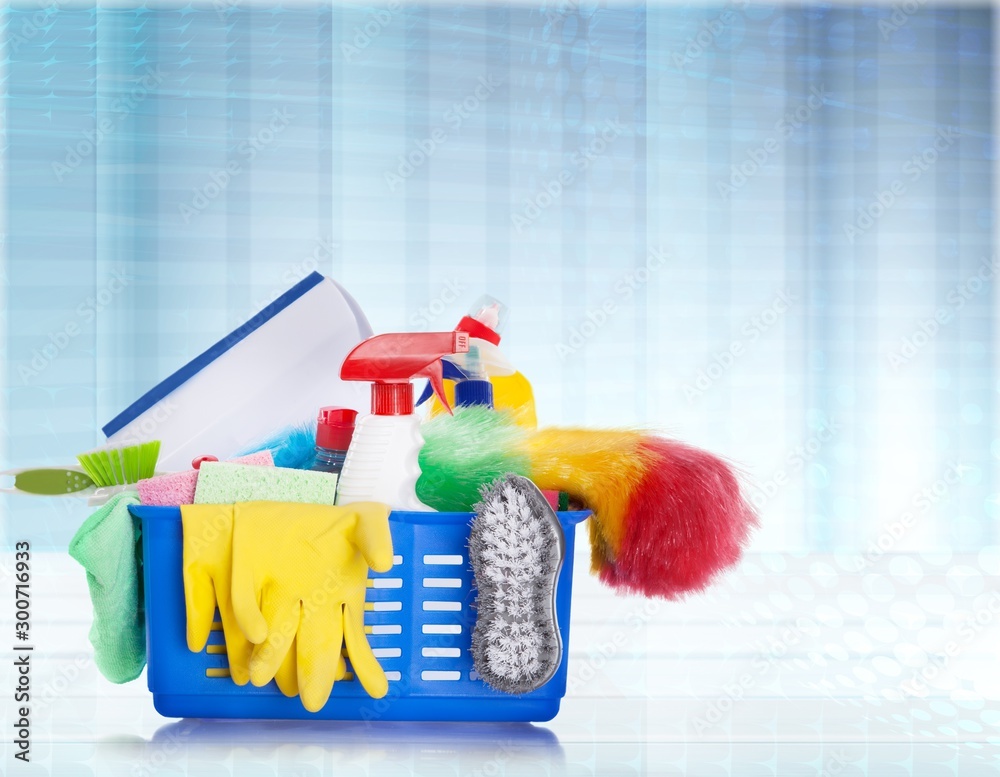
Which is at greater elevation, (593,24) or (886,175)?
(593,24)

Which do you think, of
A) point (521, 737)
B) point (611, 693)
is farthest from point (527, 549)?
point (611, 693)

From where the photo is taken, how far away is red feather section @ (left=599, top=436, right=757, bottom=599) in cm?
62

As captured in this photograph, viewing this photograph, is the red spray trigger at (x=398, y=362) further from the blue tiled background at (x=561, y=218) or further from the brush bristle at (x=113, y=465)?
the blue tiled background at (x=561, y=218)

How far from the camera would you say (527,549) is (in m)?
0.55

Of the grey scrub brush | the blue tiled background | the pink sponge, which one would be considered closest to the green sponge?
the pink sponge

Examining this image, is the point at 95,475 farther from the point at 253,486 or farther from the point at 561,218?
the point at 561,218

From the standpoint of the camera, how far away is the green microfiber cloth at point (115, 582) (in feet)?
1.85

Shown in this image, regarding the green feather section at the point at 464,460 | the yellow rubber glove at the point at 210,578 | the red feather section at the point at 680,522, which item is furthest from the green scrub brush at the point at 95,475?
the red feather section at the point at 680,522

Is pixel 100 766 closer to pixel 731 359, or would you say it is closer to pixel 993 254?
pixel 731 359

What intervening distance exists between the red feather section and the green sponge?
216mm

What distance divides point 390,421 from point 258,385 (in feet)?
0.71

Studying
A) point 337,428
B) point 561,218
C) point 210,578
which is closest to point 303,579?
point 210,578

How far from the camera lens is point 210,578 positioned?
56cm

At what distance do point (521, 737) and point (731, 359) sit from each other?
1.13 meters
